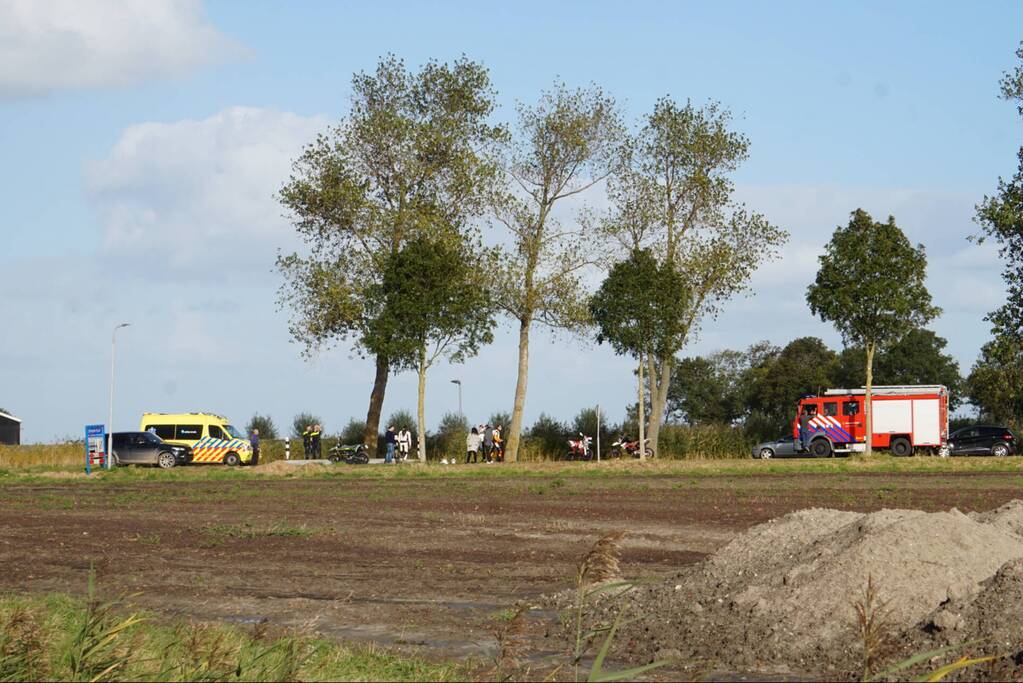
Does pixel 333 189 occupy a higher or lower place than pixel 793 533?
higher

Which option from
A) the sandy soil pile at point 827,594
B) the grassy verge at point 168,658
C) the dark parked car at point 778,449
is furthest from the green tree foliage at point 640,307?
the grassy verge at point 168,658

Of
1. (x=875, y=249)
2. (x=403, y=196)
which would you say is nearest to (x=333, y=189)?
(x=403, y=196)

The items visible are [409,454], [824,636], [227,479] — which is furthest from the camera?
[409,454]

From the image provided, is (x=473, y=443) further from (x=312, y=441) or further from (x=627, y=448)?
(x=312, y=441)

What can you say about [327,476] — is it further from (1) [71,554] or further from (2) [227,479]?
(1) [71,554]

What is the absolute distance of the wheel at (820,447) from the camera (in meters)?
57.2

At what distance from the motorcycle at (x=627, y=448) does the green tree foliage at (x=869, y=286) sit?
9752 mm

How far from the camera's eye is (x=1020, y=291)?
45.9 meters

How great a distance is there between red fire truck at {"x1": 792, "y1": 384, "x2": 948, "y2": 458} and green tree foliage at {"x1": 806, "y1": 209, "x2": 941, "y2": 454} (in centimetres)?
1015

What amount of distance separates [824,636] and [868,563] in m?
1.13

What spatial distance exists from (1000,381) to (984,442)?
9066 mm

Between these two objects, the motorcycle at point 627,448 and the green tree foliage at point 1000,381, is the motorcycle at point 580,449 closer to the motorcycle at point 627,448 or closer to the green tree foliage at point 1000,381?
the motorcycle at point 627,448

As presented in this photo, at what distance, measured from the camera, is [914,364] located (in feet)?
322

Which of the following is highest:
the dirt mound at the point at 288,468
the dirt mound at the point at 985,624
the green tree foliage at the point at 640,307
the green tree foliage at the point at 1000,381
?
the green tree foliage at the point at 640,307
